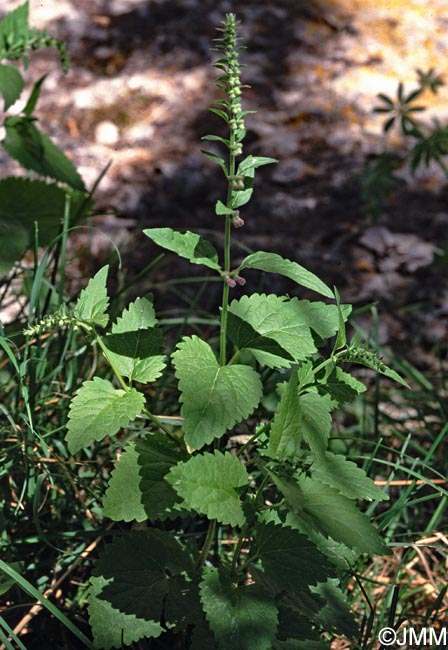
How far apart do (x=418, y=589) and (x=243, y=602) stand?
74cm

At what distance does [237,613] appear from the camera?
126 centimetres

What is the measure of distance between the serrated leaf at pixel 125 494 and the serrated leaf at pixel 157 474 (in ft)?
0.04

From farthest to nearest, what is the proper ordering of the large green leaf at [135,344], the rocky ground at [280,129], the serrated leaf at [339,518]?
the rocky ground at [280,129]
the large green leaf at [135,344]
the serrated leaf at [339,518]

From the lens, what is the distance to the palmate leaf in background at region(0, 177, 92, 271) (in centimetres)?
212

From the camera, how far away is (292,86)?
4121mm

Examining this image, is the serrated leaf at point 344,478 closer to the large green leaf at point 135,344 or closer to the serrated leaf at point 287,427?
the serrated leaf at point 287,427

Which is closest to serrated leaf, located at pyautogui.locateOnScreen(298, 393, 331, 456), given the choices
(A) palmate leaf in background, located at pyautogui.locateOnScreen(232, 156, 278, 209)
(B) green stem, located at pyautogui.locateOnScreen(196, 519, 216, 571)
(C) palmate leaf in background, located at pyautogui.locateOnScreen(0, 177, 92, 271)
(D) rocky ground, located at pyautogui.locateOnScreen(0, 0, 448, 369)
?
(B) green stem, located at pyautogui.locateOnScreen(196, 519, 216, 571)

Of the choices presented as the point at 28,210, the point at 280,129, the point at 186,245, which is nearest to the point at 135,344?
the point at 186,245

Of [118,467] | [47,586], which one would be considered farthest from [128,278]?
[118,467]

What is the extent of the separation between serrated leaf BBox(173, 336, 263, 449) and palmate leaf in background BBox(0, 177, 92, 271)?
0.95 metres

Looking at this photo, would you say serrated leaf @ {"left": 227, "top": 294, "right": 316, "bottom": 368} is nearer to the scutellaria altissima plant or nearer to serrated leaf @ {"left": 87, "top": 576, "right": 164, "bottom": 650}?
the scutellaria altissima plant

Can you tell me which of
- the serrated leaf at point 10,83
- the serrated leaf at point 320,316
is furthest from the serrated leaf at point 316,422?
the serrated leaf at point 10,83

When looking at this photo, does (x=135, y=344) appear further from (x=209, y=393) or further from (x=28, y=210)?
(x=28, y=210)

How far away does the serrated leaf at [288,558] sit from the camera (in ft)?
4.09
